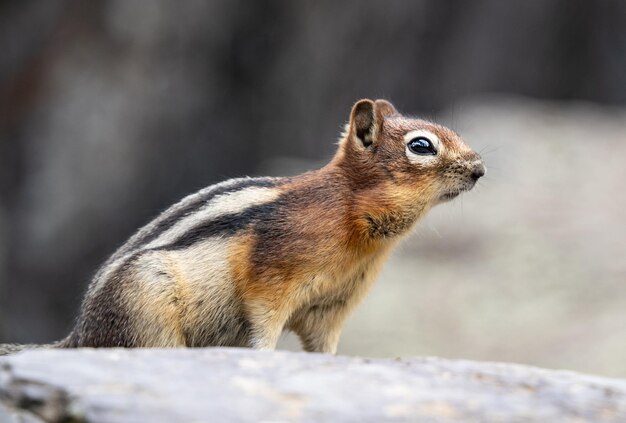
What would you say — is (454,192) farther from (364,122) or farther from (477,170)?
(364,122)

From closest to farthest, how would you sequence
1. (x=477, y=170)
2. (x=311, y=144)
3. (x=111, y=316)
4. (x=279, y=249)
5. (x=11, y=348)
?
1. (x=111, y=316)
2. (x=279, y=249)
3. (x=11, y=348)
4. (x=477, y=170)
5. (x=311, y=144)

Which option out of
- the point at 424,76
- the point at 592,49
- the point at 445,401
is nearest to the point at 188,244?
the point at 445,401

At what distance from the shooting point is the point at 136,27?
794 inches

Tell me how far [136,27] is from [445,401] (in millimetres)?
16317

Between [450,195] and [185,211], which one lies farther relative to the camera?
[450,195]

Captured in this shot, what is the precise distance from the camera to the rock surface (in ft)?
15.0

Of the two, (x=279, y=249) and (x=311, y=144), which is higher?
(x=311, y=144)

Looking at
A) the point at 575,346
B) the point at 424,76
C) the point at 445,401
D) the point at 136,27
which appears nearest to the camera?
the point at 445,401

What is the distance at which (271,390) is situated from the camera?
4.80 metres

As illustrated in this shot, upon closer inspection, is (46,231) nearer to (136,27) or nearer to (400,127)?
(136,27)

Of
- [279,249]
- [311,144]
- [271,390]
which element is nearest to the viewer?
[271,390]

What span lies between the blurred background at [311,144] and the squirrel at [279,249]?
646cm

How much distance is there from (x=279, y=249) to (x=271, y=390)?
80.0 inches

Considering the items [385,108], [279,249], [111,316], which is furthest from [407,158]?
[111,316]
